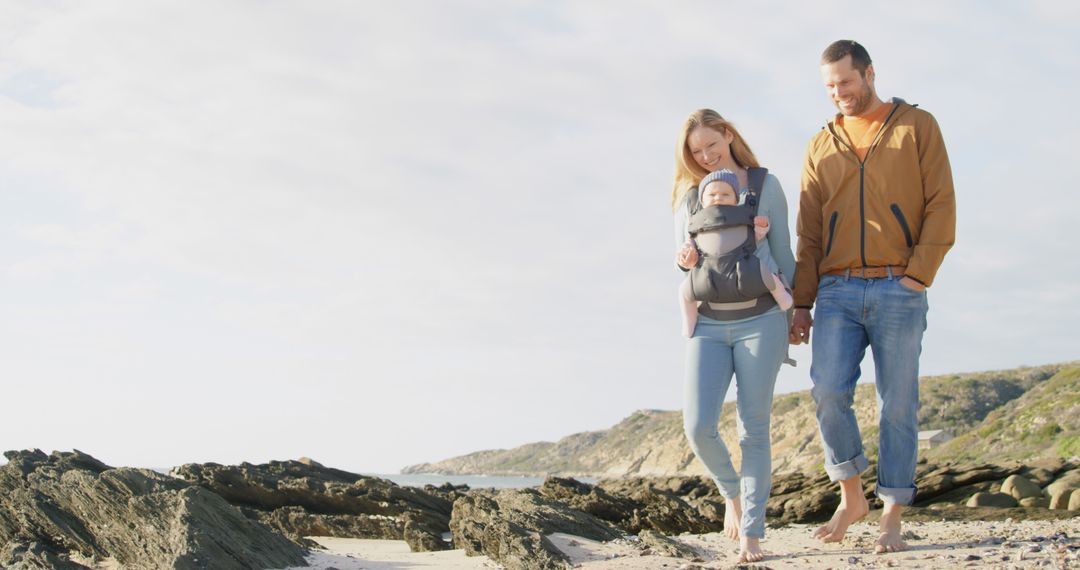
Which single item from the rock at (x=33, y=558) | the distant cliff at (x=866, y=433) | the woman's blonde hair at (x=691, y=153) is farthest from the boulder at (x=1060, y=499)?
the distant cliff at (x=866, y=433)

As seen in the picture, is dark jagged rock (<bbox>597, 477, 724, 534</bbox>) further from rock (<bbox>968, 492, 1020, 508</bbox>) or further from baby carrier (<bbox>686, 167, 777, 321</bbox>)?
baby carrier (<bbox>686, 167, 777, 321</bbox>)

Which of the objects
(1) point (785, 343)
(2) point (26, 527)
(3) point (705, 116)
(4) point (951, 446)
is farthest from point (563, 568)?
(4) point (951, 446)

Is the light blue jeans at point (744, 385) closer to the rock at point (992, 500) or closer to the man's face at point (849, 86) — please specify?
the man's face at point (849, 86)

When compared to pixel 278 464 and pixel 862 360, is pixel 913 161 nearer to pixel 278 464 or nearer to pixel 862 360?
pixel 862 360

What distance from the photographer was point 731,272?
5191mm

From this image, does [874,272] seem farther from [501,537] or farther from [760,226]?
[501,537]

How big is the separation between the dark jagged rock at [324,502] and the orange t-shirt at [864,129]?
15.3 feet

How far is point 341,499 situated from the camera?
998 cm

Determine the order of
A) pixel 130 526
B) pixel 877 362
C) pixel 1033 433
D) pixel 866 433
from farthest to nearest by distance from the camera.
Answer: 1. pixel 866 433
2. pixel 1033 433
3. pixel 130 526
4. pixel 877 362

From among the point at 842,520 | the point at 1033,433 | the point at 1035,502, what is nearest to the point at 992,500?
the point at 1035,502

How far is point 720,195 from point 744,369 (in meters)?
0.99

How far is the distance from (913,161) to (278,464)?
8.80 metres

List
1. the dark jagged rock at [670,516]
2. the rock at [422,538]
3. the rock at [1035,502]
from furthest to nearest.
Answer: the rock at [1035,502] → the dark jagged rock at [670,516] → the rock at [422,538]

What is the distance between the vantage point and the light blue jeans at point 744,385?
5.29 metres
